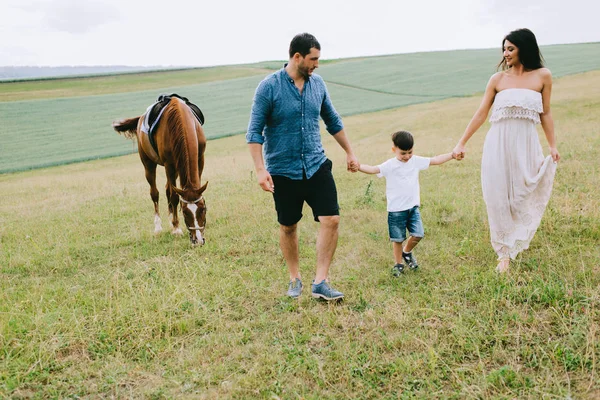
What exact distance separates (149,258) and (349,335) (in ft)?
12.2

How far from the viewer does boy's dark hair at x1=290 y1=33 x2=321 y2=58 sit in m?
4.19

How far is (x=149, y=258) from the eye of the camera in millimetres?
6367

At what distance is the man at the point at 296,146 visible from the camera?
431 centimetres

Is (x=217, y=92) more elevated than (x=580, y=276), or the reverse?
(x=217, y=92)

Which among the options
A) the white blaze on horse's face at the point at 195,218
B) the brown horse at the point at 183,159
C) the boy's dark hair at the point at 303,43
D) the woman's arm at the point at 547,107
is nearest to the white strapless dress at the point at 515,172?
the woman's arm at the point at 547,107

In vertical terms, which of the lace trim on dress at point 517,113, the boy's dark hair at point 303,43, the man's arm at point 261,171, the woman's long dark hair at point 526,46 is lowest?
the man's arm at point 261,171

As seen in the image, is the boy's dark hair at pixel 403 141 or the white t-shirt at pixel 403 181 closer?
the boy's dark hair at pixel 403 141

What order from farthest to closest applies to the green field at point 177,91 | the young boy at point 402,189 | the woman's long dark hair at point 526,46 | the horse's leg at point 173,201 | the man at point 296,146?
the green field at point 177,91 → the horse's leg at point 173,201 → the young boy at point 402,189 → the woman's long dark hair at point 526,46 → the man at point 296,146

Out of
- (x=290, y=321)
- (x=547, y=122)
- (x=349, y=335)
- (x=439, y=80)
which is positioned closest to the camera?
(x=349, y=335)

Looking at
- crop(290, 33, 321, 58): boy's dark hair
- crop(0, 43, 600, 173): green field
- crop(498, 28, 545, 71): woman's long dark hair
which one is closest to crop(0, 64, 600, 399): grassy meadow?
crop(498, 28, 545, 71): woman's long dark hair

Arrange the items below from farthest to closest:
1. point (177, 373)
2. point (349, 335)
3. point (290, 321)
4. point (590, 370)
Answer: point (290, 321) → point (349, 335) → point (177, 373) → point (590, 370)

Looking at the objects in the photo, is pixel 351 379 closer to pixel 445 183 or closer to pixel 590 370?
pixel 590 370

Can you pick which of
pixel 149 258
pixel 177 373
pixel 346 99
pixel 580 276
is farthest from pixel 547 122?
pixel 346 99

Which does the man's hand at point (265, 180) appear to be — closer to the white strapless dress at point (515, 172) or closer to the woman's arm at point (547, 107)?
the white strapless dress at point (515, 172)
